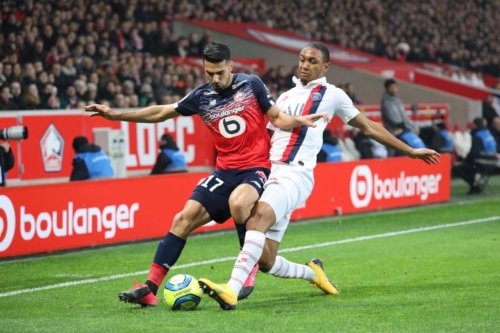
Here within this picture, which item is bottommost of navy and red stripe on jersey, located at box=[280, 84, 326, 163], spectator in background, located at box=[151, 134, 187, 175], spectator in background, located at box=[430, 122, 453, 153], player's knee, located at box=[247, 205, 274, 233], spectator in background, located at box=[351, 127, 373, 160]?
spectator in background, located at box=[430, 122, 453, 153]

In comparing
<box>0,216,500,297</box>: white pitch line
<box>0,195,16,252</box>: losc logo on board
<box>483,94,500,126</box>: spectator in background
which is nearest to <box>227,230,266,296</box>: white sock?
<box>0,216,500,297</box>: white pitch line

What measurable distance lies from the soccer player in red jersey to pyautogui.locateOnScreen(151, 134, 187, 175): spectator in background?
6.88 metres

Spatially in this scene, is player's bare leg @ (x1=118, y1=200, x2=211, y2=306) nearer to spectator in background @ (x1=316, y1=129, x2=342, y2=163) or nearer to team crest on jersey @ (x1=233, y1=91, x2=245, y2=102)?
team crest on jersey @ (x1=233, y1=91, x2=245, y2=102)

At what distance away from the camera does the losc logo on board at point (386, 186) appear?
15.2 meters

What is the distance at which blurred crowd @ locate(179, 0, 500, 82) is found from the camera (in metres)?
29.0

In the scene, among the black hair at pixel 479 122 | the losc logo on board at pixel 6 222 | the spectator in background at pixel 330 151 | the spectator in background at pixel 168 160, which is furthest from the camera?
the black hair at pixel 479 122

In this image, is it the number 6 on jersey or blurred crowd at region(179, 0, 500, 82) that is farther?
blurred crowd at region(179, 0, 500, 82)

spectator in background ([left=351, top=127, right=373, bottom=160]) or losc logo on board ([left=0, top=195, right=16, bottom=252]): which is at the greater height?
losc logo on board ([left=0, top=195, right=16, bottom=252])

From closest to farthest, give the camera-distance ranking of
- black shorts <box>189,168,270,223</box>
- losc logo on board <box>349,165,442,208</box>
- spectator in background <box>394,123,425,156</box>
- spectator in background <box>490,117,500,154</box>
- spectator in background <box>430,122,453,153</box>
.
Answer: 1. black shorts <box>189,168,270,223</box>
2. losc logo on board <box>349,165,442,208</box>
3. spectator in background <box>394,123,425,156</box>
4. spectator in background <box>430,122,453,153</box>
5. spectator in background <box>490,117,500,154</box>

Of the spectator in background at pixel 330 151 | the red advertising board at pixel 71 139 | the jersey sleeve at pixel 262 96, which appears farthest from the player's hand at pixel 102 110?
the spectator in background at pixel 330 151

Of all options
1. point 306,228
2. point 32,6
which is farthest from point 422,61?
point 306,228

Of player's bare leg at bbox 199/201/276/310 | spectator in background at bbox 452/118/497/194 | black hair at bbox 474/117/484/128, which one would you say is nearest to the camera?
player's bare leg at bbox 199/201/276/310

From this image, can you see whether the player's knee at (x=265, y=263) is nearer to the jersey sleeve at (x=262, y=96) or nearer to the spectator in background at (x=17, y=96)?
the jersey sleeve at (x=262, y=96)

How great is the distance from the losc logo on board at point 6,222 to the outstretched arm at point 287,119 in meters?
4.26
